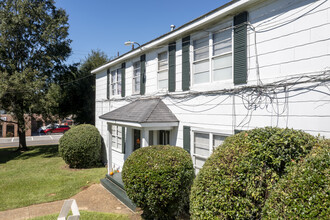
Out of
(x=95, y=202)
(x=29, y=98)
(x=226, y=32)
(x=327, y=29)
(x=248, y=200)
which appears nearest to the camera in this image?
(x=248, y=200)

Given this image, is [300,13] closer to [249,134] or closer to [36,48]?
[249,134]

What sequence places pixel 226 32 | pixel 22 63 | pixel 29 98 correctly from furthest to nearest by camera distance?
pixel 22 63, pixel 29 98, pixel 226 32

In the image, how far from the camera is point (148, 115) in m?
7.08

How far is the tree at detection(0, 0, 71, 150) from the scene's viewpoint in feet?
50.5

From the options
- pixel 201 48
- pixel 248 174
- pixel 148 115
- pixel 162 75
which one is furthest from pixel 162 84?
pixel 248 174

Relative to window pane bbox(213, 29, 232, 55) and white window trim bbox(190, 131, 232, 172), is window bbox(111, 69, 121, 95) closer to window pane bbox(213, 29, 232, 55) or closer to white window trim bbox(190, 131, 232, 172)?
white window trim bbox(190, 131, 232, 172)

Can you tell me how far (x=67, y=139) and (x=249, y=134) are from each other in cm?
1040

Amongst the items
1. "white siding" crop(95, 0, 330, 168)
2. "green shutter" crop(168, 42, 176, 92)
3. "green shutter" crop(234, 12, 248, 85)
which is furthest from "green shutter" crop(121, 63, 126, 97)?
"green shutter" crop(234, 12, 248, 85)

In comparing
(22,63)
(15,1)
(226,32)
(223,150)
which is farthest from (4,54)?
(223,150)

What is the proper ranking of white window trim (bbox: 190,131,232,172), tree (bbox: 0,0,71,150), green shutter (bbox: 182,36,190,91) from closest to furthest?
white window trim (bbox: 190,131,232,172), green shutter (bbox: 182,36,190,91), tree (bbox: 0,0,71,150)

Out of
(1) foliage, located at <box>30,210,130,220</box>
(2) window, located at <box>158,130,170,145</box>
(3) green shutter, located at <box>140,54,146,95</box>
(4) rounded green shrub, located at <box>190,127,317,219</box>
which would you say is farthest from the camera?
(3) green shutter, located at <box>140,54,146,95</box>

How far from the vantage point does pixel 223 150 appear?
374cm

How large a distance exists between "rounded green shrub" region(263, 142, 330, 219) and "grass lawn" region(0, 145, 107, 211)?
7.24 meters

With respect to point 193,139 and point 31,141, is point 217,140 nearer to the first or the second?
point 193,139
